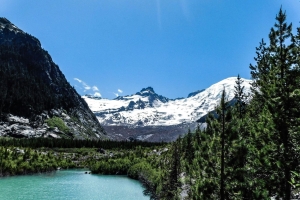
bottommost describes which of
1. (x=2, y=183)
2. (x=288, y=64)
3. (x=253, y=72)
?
(x=2, y=183)

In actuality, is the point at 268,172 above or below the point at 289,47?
below

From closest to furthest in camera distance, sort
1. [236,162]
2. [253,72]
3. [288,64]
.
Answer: [236,162] < [288,64] < [253,72]

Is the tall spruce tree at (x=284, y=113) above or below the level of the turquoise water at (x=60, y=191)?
above

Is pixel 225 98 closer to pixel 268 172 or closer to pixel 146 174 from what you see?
pixel 268 172

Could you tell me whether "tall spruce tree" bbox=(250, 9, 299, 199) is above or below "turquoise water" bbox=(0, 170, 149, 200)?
above

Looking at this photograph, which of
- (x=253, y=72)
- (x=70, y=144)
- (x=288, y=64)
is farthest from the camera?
(x=70, y=144)

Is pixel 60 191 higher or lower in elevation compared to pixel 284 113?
lower

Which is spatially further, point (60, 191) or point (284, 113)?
point (60, 191)

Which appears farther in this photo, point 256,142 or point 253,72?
point 253,72

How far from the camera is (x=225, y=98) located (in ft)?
99.7

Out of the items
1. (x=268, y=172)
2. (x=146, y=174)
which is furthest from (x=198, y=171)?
(x=146, y=174)

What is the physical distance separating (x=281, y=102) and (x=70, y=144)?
571 feet

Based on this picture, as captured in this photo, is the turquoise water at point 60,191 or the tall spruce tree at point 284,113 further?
the turquoise water at point 60,191

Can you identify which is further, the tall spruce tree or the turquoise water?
the turquoise water
